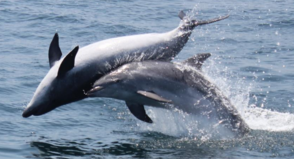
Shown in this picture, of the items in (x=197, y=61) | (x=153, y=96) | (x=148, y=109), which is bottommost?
(x=148, y=109)

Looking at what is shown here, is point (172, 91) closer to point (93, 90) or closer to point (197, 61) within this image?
point (197, 61)

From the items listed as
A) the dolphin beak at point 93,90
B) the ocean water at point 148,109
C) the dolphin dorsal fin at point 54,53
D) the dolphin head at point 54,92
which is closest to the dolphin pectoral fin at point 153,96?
the dolphin beak at point 93,90

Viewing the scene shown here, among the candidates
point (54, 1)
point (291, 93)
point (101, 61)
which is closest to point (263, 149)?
point (101, 61)

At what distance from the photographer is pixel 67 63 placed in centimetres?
1409

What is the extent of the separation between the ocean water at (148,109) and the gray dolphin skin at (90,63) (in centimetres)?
102

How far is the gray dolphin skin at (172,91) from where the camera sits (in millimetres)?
14250

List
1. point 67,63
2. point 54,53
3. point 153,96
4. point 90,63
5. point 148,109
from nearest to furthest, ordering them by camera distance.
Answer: point 153,96 < point 67,63 < point 90,63 < point 54,53 < point 148,109

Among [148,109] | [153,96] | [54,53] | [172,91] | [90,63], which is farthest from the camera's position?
[148,109]

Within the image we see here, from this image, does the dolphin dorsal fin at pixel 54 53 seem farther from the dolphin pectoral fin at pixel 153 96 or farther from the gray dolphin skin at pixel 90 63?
the dolphin pectoral fin at pixel 153 96

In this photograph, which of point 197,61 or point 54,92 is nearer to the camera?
point 54,92

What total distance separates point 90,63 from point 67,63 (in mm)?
575

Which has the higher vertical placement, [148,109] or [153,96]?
[153,96]

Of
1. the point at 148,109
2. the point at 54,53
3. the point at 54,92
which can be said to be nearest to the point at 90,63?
the point at 54,92

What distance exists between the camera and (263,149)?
13977mm
